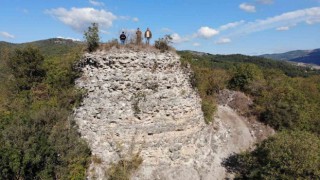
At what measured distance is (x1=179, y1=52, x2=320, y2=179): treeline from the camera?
17.3m

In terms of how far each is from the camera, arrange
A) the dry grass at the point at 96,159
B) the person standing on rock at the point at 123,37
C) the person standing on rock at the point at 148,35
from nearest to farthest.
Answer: the dry grass at the point at 96,159 → the person standing on rock at the point at 123,37 → the person standing on rock at the point at 148,35

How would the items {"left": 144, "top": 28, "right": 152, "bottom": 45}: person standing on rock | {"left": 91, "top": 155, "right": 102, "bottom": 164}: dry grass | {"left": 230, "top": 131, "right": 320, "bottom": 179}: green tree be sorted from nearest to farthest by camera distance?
1. {"left": 230, "top": 131, "right": 320, "bottom": 179}: green tree
2. {"left": 91, "top": 155, "right": 102, "bottom": 164}: dry grass
3. {"left": 144, "top": 28, "right": 152, "bottom": 45}: person standing on rock

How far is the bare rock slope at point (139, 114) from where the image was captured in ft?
57.1

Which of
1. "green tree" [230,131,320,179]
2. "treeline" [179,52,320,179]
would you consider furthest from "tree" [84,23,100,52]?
"green tree" [230,131,320,179]

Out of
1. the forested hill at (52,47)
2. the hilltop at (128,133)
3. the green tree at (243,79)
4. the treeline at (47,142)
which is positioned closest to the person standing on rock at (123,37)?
the hilltop at (128,133)

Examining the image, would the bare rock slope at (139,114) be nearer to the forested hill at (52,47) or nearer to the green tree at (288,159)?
the green tree at (288,159)

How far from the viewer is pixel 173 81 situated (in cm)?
1877

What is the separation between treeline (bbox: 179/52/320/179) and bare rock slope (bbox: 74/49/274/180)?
3429 millimetres

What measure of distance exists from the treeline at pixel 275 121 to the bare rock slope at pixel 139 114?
3429 millimetres

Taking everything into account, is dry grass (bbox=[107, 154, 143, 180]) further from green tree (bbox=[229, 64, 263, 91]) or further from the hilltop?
green tree (bbox=[229, 64, 263, 91])

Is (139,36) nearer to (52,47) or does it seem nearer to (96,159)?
(96,159)

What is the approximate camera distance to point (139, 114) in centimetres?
1761

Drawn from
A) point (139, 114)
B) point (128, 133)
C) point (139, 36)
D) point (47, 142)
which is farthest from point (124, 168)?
point (139, 36)

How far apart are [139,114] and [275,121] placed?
57.2 ft
